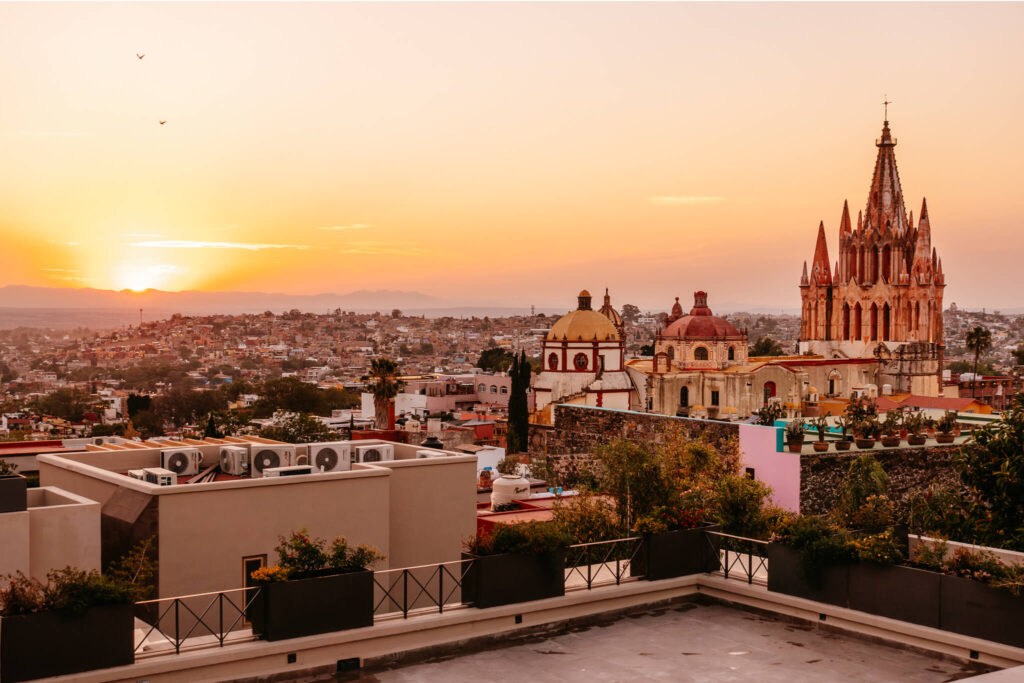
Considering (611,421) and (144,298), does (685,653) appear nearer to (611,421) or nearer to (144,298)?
(611,421)

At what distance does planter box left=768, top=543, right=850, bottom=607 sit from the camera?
29.4 feet

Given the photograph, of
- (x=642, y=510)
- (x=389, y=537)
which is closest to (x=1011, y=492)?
(x=642, y=510)

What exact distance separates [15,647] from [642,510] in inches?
405

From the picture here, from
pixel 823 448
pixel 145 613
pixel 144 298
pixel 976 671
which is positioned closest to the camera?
pixel 976 671

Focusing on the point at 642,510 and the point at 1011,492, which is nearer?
the point at 1011,492

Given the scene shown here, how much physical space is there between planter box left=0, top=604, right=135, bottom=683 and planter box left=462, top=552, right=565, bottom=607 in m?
2.82

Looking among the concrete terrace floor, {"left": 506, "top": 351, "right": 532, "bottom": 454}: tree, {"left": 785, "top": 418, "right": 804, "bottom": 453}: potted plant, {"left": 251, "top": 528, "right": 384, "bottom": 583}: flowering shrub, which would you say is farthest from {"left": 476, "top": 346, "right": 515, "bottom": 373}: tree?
{"left": 251, "top": 528, "right": 384, "bottom": 583}: flowering shrub

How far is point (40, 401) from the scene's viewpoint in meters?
94.8

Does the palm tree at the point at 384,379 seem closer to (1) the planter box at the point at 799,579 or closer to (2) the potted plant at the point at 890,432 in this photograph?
(2) the potted plant at the point at 890,432

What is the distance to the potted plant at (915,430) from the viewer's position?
2009 cm

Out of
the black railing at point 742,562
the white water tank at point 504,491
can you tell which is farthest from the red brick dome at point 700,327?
the black railing at point 742,562

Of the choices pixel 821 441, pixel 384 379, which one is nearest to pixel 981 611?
pixel 821 441

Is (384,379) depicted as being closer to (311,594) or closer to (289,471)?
(289,471)

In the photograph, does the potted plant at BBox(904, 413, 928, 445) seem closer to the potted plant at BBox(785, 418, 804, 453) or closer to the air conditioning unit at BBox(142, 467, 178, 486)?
the potted plant at BBox(785, 418, 804, 453)
